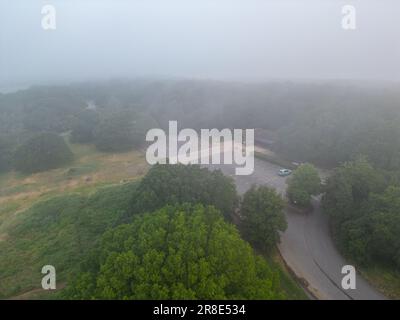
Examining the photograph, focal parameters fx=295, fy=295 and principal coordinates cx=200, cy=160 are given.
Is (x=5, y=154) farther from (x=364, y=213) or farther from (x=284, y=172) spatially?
(x=364, y=213)

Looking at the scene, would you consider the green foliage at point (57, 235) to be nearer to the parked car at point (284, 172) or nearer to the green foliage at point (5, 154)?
the parked car at point (284, 172)

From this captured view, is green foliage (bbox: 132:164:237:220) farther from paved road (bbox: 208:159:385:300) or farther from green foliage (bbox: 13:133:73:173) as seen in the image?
green foliage (bbox: 13:133:73:173)

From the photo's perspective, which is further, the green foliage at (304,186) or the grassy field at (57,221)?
the green foliage at (304,186)

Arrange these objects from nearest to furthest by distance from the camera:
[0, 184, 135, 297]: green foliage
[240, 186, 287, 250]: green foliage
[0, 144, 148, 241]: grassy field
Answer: [0, 184, 135, 297]: green foliage
[240, 186, 287, 250]: green foliage
[0, 144, 148, 241]: grassy field

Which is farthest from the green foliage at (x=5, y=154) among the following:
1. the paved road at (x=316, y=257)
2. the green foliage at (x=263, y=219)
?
the paved road at (x=316, y=257)

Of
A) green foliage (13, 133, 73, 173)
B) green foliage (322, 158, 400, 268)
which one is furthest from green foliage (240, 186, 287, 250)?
green foliage (13, 133, 73, 173)

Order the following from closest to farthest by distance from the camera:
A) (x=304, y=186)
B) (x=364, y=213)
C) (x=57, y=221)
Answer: (x=364, y=213) < (x=304, y=186) < (x=57, y=221)

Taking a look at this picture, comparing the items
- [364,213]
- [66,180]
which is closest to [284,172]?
[364,213]
